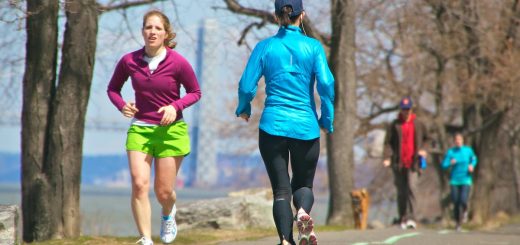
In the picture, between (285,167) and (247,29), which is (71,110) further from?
(247,29)

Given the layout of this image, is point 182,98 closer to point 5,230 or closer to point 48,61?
point 5,230

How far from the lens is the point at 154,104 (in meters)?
8.78

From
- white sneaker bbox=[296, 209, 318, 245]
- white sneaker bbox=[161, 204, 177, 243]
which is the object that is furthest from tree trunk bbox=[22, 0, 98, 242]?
white sneaker bbox=[296, 209, 318, 245]

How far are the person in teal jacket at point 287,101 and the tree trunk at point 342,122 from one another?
10.9 metres

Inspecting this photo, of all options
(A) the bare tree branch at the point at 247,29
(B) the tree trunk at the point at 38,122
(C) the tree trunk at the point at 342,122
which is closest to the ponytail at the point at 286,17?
(B) the tree trunk at the point at 38,122

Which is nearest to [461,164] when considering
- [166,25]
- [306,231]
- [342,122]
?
[342,122]

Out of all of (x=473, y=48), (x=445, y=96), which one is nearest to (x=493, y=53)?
(x=473, y=48)

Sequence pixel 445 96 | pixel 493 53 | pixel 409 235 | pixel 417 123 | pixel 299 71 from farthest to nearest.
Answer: pixel 445 96, pixel 493 53, pixel 417 123, pixel 409 235, pixel 299 71

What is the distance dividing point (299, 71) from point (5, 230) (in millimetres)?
2854

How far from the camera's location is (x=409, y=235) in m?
13.6

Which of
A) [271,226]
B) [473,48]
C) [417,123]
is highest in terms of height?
[473,48]

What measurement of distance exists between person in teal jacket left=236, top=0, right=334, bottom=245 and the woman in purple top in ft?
3.42

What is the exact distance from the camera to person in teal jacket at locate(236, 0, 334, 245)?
7793 mm

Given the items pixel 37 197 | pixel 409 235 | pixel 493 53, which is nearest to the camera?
pixel 37 197
